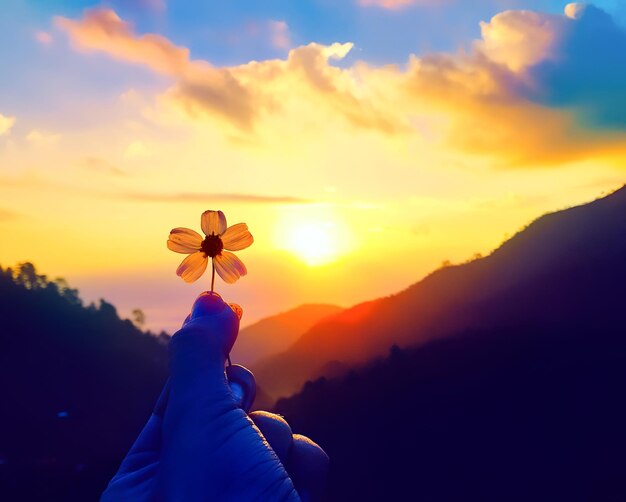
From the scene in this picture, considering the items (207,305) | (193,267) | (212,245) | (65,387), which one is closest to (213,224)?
(212,245)

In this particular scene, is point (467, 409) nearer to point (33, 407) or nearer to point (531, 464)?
point (531, 464)

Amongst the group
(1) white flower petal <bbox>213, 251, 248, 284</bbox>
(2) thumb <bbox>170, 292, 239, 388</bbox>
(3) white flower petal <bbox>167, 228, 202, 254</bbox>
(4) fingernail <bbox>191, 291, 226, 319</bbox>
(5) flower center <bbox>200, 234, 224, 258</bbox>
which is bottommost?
(2) thumb <bbox>170, 292, 239, 388</bbox>

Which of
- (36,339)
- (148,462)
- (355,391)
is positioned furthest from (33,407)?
(148,462)

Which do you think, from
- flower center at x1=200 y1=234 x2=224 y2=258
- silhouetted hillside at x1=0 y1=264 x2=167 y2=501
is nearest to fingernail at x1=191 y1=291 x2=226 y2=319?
flower center at x1=200 y1=234 x2=224 y2=258

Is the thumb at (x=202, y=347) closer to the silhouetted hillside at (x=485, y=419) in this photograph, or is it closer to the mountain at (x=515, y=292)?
the silhouetted hillside at (x=485, y=419)

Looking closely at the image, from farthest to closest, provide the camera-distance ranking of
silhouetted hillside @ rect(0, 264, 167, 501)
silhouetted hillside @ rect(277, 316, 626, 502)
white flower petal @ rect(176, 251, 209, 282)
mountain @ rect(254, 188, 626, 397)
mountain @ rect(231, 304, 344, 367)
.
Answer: mountain @ rect(231, 304, 344, 367) → mountain @ rect(254, 188, 626, 397) → silhouetted hillside @ rect(0, 264, 167, 501) → silhouetted hillside @ rect(277, 316, 626, 502) → white flower petal @ rect(176, 251, 209, 282)

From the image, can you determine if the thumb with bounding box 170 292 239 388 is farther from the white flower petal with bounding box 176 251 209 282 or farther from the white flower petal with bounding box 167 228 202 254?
the white flower petal with bounding box 167 228 202 254

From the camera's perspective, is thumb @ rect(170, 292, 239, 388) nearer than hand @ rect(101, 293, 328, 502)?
No
